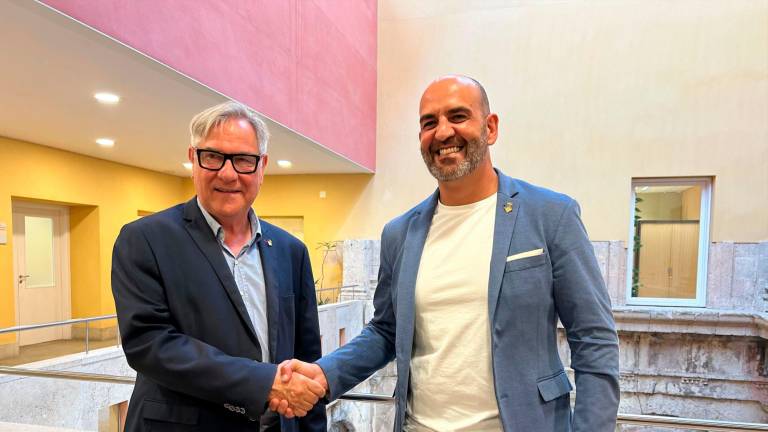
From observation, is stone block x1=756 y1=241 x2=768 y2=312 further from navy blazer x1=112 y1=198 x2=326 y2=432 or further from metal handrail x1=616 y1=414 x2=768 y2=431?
navy blazer x1=112 y1=198 x2=326 y2=432

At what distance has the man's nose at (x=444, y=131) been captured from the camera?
1.31 metres

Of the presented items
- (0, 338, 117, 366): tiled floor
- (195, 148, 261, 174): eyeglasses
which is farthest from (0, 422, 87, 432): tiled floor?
(0, 338, 117, 366): tiled floor

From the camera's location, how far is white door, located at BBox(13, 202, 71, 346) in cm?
641

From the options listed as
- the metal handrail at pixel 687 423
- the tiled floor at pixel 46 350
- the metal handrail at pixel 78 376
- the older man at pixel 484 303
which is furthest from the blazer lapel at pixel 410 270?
the tiled floor at pixel 46 350

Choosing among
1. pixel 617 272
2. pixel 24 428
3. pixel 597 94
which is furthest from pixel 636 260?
pixel 24 428

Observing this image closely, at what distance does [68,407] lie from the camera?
12.7 feet

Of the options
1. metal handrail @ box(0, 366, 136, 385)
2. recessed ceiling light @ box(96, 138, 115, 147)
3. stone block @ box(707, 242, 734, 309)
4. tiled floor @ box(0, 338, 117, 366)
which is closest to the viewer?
metal handrail @ box(0, 366, 136, 385)

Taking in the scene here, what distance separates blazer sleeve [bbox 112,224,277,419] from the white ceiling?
2.39 meters

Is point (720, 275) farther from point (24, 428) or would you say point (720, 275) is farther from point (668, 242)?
point (24, 428)

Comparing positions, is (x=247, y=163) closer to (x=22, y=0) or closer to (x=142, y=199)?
(x=22, y=0)

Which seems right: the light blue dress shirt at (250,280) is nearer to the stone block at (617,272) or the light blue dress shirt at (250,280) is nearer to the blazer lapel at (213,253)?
the blazer lapel at (213,253)

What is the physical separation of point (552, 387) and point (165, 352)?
1077mm

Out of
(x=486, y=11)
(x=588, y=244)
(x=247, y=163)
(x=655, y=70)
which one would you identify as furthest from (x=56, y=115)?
(x=655, y=70)

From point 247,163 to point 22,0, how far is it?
90.7 inches
